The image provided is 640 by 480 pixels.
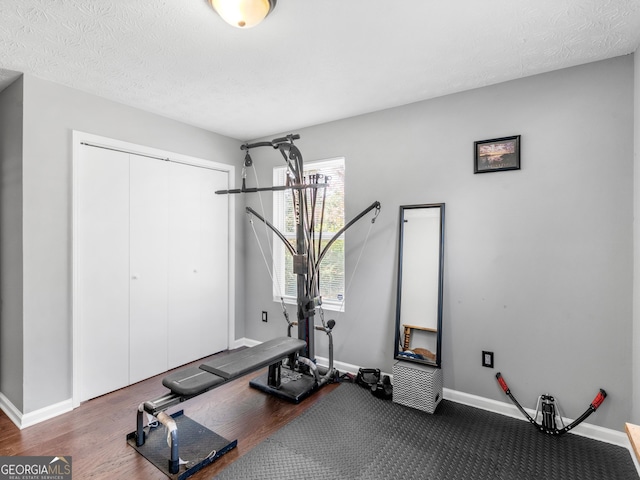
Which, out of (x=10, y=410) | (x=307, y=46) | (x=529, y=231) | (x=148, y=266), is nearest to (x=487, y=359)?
(x=529, y=231)

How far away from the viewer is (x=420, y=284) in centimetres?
279

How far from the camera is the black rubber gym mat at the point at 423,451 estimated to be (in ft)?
6.12

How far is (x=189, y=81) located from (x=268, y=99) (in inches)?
24.8

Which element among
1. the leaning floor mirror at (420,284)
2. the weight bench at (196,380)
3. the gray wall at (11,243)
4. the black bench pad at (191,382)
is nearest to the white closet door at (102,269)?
the gray wall at (11,243)

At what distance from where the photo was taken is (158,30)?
184 cm

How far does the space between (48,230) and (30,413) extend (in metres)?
1.31

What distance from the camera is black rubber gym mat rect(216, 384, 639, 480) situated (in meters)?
1.86

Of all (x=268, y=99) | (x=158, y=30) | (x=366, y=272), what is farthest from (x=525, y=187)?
(x=158, y=30)

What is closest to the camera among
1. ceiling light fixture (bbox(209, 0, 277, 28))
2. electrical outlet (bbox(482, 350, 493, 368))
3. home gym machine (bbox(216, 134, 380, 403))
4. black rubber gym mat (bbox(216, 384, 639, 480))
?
ceiling light fixture (bbox(209, 0, 277, 28))

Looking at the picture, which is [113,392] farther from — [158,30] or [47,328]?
[158,30]

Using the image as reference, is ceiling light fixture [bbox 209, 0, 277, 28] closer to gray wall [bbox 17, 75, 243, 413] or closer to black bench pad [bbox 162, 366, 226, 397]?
gray wall [bbox 17, 75, 243, 413]

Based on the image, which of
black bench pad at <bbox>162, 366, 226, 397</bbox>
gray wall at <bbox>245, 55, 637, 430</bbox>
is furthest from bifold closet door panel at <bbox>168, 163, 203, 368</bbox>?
gray wall at <bbox>245, 55, 637, 430</bbox>

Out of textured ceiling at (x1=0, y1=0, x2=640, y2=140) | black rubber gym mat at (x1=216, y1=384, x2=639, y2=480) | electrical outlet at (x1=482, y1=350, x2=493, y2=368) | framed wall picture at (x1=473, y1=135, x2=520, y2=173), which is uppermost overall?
textured ceiling at (x1=0, y1=0, x2=640, y2=140)

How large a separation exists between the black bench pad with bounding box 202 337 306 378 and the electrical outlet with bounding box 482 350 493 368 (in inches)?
56.3
